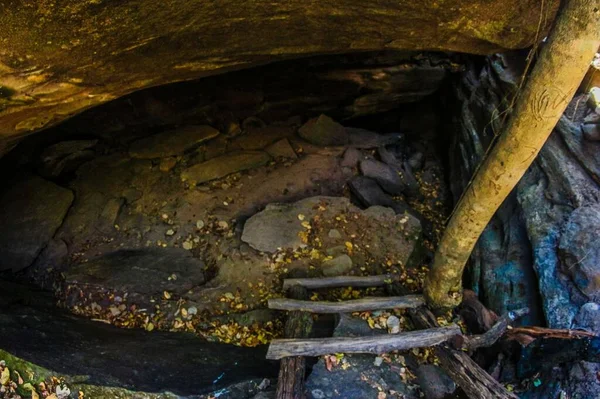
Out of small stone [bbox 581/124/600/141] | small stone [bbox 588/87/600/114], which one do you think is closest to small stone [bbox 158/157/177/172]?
small stone [bbox 581/124/600/141]

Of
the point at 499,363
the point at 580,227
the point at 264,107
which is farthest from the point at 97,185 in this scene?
the point at 580,227

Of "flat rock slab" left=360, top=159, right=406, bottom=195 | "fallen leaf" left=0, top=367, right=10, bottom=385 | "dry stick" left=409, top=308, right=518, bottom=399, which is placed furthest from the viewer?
"flat rock slab" left=360, top=159, right=406, bottom=195

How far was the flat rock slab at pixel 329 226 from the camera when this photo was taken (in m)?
6.03

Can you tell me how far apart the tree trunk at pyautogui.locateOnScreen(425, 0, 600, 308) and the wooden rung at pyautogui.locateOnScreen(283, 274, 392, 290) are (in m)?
1.04

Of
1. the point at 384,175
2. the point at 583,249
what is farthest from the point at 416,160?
the point at 583,249

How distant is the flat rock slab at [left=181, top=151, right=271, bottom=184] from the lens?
7.04 metres

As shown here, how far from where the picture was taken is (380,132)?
9.40 metres

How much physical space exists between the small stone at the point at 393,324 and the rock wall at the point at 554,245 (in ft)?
4.09

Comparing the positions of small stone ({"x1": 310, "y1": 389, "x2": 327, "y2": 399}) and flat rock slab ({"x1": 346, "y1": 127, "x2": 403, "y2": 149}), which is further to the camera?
flat rock slab ({"x1": 346, "y1": 127, "x2": 403, "y2": 149})

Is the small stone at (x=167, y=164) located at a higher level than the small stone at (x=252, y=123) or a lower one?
lower

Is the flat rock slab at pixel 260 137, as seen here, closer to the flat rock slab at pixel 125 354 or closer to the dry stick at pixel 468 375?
the flat rock slab at pixel 125 354

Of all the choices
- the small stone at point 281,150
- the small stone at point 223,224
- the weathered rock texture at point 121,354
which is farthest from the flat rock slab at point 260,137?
the weathered rock texture at point 121,354

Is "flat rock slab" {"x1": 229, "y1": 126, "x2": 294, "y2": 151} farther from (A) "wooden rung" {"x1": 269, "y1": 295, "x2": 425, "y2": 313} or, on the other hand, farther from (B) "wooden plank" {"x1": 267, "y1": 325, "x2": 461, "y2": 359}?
(B) "wooden plank" {"x1": 267, "y1": 325, "x2": 461, "y2": 359}

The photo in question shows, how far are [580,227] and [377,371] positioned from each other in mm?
2642
